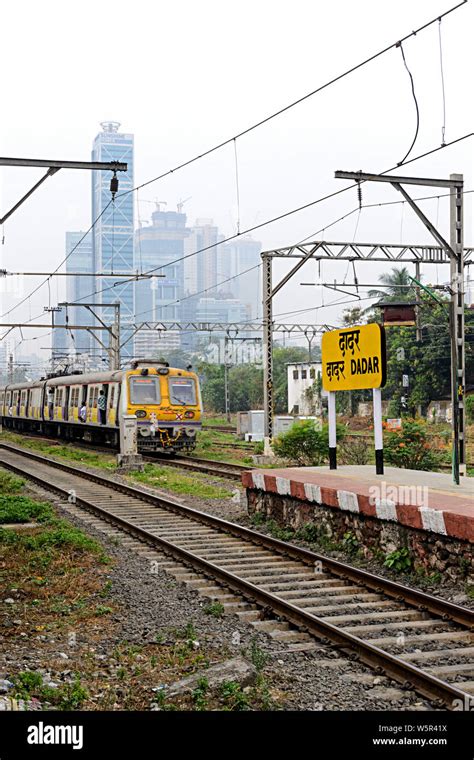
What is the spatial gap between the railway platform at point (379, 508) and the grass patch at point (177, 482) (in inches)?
128

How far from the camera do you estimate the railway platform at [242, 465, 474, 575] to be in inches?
340

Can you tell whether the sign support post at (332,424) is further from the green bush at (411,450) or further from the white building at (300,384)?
the white building at (300,384)

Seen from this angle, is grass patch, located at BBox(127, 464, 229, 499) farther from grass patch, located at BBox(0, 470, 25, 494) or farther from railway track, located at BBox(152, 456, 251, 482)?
grass patch, located at BBox(0, 470, 25, 494)

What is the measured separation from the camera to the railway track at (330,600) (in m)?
6.23

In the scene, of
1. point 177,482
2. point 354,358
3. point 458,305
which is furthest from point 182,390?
point 354,358

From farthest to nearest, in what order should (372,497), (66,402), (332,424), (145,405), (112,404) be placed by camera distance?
(66,402), (112,404), (145,405), (332,424), (372,497)

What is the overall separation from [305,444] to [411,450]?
3184mm

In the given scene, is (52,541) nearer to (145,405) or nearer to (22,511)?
(22,511)

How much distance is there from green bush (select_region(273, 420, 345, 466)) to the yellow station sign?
704cm

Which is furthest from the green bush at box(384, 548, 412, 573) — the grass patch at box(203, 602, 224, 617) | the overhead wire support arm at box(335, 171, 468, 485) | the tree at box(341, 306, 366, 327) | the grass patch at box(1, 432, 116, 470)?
the tree at box(341, 306, 366, 327)

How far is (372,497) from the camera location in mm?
9992

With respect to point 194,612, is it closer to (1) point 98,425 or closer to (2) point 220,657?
(2) point 220,657

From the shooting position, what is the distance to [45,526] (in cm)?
1227

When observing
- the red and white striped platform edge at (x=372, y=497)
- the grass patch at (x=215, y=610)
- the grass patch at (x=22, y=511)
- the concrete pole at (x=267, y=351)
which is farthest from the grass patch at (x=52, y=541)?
the concrete pole at (x=267, y=351)
